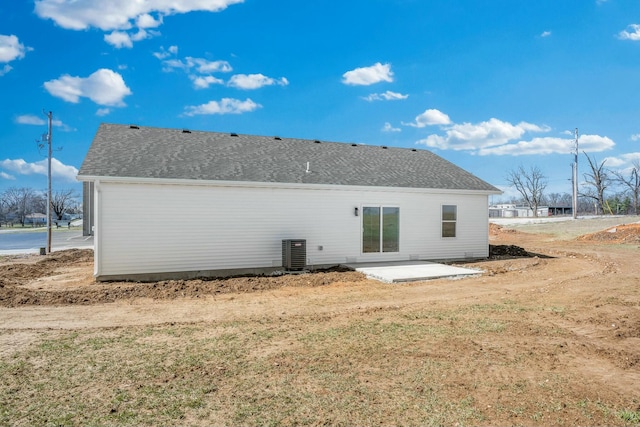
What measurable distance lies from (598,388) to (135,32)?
17656mm

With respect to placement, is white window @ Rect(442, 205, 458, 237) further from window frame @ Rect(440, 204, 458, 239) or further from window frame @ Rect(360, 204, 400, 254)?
window frame @ Rect(360, 204, 400, 254)

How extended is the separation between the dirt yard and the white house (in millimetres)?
1615

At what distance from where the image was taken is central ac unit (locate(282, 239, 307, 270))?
1174 cm

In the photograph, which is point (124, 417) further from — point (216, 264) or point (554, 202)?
point (554, 202)

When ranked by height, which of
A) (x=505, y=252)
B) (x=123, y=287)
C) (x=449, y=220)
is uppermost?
(x=449, y=220)

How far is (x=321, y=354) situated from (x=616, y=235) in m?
26.6

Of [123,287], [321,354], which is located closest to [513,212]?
[123,287]

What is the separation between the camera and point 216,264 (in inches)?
445

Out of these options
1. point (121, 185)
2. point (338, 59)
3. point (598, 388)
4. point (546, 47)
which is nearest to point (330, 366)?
point (598, 388)

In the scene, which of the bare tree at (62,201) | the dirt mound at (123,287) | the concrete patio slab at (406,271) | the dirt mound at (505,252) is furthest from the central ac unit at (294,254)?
the bare tree at (62,201)

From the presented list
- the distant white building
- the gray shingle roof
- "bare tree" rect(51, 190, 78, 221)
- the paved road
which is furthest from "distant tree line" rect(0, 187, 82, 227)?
the distant white building

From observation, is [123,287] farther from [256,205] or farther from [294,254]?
[294,254]

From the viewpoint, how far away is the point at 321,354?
4.90 meters

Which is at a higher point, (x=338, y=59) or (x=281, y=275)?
(x=338, y=59)
